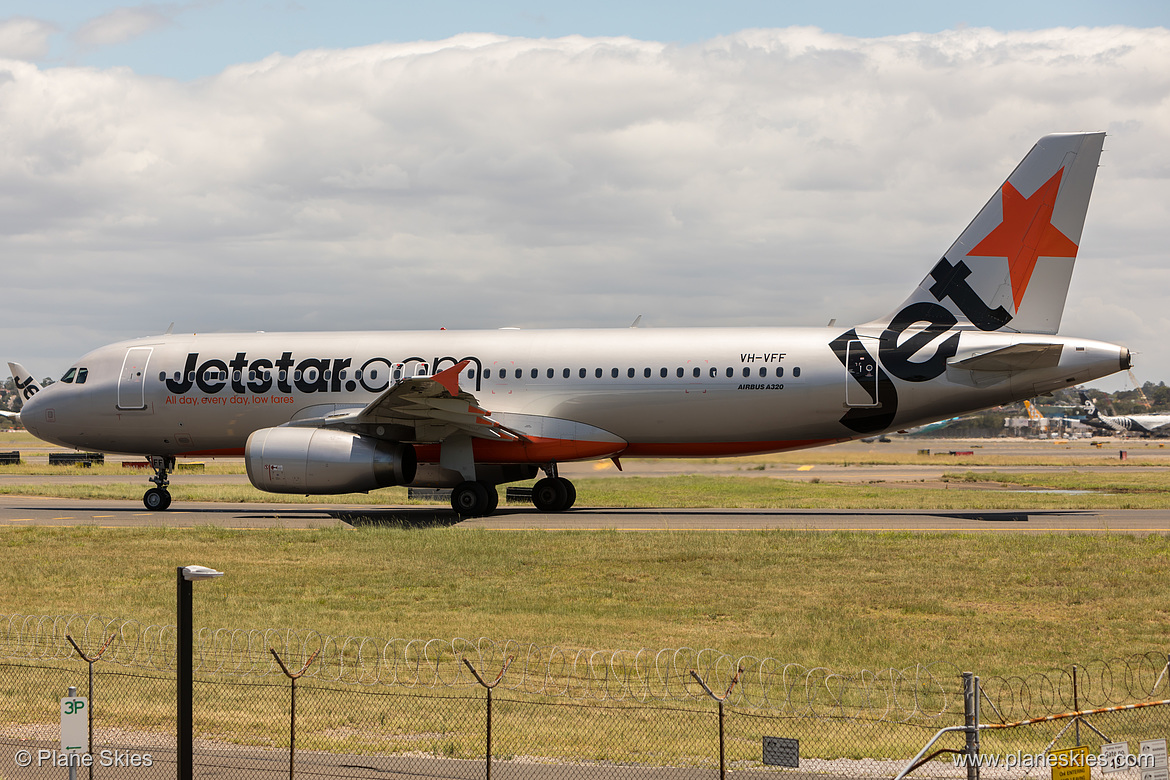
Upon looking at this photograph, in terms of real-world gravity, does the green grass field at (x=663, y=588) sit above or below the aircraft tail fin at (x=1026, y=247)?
below

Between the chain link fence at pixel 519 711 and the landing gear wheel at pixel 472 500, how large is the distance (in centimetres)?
1425

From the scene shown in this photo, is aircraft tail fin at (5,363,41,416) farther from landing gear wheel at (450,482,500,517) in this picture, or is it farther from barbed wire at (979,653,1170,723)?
barbed wire at (979,653,1170,723)

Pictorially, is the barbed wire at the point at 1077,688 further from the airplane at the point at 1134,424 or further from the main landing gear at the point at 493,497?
the airplane at the point at 1134,424

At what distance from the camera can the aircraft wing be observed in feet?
88.7

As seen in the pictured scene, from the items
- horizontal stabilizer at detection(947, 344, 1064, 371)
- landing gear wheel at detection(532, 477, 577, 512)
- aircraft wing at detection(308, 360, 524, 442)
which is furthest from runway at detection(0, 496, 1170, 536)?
horizontal stabilizer at detection(947, 344, 1064, 371)

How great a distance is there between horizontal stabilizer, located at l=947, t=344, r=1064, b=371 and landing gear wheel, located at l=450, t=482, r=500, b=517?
1239cm

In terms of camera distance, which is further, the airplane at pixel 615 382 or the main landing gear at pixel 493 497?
the main landing gear at pixel 493 497

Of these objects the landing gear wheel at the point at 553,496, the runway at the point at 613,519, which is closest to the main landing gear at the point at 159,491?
the runway at the point at 613,519

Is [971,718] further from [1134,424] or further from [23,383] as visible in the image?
[1134,424]

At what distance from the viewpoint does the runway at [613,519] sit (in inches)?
1037

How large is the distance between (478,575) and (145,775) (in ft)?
33.3

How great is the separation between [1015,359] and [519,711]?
19.2 m

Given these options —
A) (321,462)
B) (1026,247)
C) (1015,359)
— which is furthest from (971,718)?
(1026,247)

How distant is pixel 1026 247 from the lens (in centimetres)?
2833
